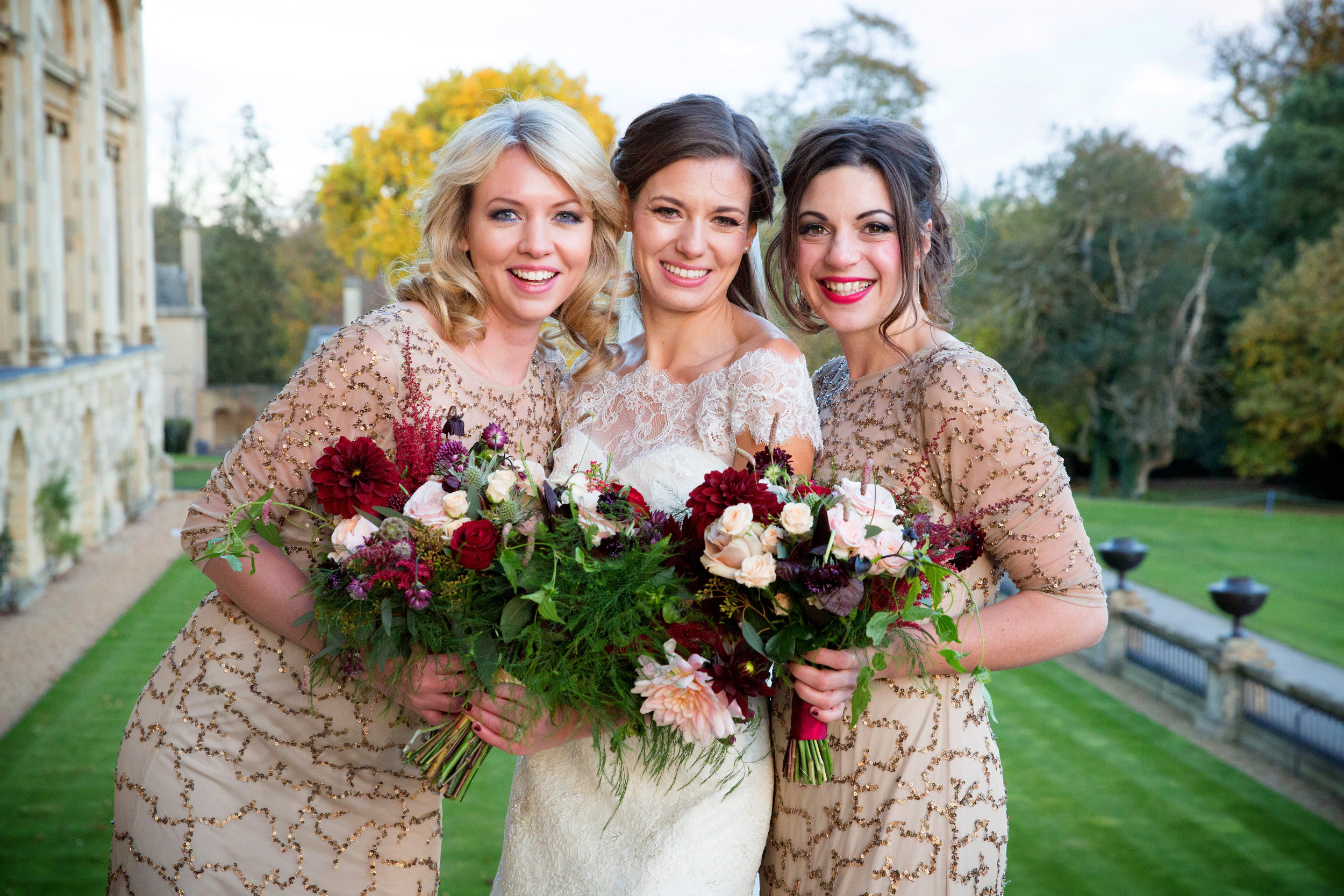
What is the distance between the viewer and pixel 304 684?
287 centimetres

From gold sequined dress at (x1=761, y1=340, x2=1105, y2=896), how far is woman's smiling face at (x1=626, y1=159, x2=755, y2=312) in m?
0.69

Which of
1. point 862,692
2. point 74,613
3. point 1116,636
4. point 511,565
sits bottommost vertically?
point 74,613

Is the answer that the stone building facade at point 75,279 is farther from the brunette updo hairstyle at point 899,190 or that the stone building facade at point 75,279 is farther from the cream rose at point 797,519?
the cream rose at point 797,519

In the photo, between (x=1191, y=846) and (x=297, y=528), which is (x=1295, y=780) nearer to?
(x=1191, y=846)

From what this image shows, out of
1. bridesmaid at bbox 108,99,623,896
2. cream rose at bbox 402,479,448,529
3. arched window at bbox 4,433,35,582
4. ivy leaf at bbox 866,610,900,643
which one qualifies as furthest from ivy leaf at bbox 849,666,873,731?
arched window at bbox 4,433,35,582

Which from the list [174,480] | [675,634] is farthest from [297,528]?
[174,480]

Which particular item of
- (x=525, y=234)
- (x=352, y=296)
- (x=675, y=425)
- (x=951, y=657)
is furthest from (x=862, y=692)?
(x=352, y=296)

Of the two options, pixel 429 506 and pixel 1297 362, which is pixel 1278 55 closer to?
pixel 1297 362

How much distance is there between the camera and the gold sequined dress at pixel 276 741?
2.79m

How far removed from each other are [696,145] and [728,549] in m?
1.40

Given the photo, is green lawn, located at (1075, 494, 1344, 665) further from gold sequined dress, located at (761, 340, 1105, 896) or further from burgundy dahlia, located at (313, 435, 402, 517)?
burgundy dahlia, located at (313, 435, 402, 517)

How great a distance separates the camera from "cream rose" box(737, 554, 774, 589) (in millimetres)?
2162

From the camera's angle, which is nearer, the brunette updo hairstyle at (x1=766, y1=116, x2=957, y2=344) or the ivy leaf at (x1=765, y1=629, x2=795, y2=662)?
the ivy leaf at (x1=765, y1=629, x2=795, y2=662)

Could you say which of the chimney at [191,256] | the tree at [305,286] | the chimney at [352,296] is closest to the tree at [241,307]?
the tree at [305,286]
